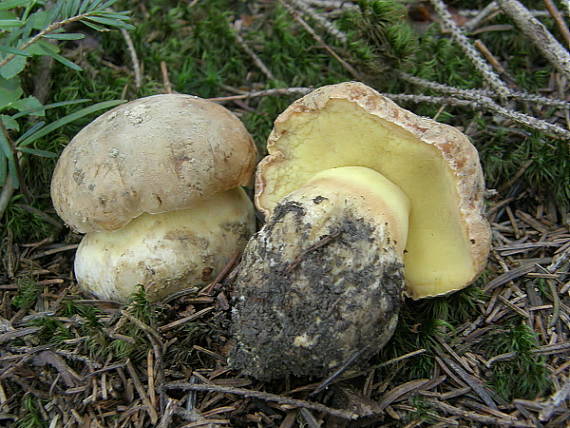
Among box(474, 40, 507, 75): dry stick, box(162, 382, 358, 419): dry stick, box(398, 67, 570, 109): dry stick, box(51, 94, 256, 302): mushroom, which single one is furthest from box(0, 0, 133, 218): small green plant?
box(474, 40, 507, 75): dry stick

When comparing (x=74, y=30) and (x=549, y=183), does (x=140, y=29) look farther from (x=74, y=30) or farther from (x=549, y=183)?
(x=549, y=183)

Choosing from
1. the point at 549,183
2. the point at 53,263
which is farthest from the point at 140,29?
the point at 549,183

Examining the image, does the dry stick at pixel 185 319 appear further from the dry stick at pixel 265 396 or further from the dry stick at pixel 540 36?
the dry stick at pixel 540 36

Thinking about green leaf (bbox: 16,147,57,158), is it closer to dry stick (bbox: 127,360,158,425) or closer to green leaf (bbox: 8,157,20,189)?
green leaf (bbox: 8,157,20,189)

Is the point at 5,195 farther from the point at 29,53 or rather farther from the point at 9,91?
the point at 29,53

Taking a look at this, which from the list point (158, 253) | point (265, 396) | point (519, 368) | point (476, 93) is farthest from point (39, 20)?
point (519, 368)

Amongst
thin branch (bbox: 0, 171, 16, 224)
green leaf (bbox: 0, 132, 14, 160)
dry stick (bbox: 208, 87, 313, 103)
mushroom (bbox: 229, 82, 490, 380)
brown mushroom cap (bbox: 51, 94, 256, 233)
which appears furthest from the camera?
dry stick (bbox: 208, 87, 313, 103)
